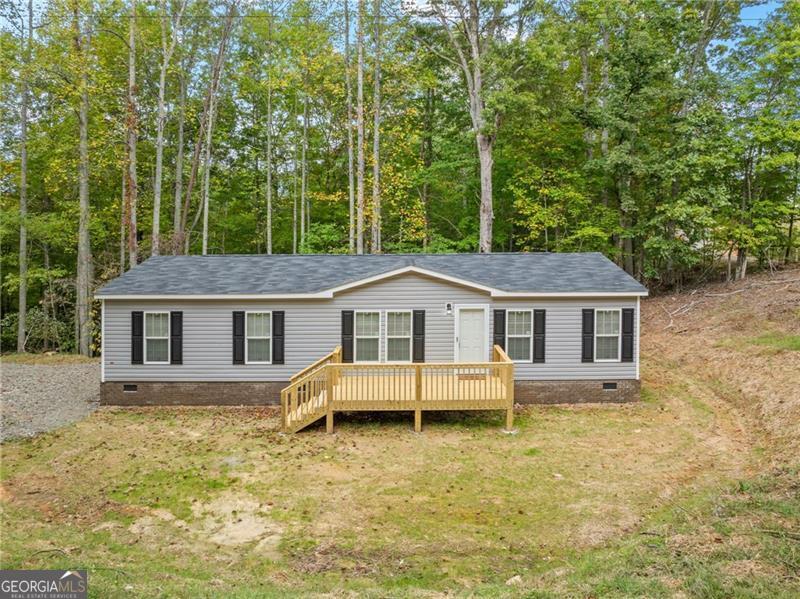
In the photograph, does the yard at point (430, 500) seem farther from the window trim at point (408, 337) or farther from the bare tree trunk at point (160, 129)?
the bare tree trunk at point (160, 129)

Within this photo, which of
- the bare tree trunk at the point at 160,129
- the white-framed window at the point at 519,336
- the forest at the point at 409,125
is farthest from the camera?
the forest at the point at 409,125

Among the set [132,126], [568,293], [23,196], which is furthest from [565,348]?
[23,196]

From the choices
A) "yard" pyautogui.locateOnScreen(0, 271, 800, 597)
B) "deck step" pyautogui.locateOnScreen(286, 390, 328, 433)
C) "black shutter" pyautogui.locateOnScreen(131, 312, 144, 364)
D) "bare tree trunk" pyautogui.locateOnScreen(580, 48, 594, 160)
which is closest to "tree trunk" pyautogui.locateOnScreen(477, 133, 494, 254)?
"bare tree trunk" pyautogui.locateOnScreen(580, 48, 594, 160)

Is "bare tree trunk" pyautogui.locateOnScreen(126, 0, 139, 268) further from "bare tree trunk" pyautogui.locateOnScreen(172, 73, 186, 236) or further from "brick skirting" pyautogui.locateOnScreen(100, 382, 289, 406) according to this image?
"brick skirting" pyautogui.locateOnScreen(100, 382, 289, 406)

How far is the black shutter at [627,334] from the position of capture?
12891mm

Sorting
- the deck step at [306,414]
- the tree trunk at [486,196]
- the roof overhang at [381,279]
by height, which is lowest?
the deck step at [306,414]

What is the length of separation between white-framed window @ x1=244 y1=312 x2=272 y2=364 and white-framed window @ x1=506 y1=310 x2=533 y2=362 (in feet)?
20.3

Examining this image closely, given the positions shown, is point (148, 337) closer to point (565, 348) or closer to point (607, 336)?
point (565, 348)

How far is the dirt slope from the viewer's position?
1053cm

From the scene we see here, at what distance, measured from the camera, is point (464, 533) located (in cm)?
662

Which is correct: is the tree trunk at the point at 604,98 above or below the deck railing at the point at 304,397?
above

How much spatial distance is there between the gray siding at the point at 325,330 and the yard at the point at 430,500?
3.33 ft

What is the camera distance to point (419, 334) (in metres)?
12.9

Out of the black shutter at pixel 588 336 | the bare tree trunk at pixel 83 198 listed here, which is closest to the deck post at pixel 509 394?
the black shutter at pixel 588 336
